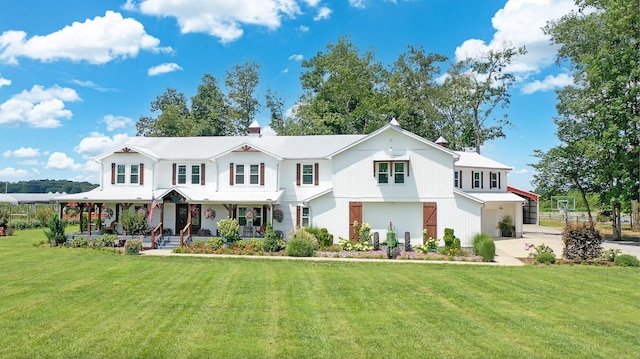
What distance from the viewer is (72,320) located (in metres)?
9.33

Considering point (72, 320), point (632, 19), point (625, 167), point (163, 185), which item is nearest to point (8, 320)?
point (72, 320)

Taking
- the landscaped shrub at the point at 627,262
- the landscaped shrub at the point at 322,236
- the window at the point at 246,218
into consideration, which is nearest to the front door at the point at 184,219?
the window at the point at 246,218

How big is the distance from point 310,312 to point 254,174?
17496mm

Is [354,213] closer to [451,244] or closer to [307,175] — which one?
[307,175]

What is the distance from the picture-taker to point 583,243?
1959 cm

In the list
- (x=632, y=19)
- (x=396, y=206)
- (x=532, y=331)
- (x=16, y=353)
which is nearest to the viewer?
(x=16, y=353)

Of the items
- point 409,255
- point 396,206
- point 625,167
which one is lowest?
point 409,255

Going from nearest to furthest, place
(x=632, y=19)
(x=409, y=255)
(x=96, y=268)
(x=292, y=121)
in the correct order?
(x=96, y=268) < (x=409, y=255) < (x=632, y=19) < (x=292, y=121)

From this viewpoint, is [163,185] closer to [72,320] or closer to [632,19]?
[72,320]

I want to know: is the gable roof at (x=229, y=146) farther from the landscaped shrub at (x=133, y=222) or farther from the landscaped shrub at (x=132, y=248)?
the landscaped shrub at (x=132, y=248)

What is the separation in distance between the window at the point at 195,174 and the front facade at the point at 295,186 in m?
0.07

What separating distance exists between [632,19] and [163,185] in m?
31.5

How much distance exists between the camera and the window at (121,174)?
2797cm

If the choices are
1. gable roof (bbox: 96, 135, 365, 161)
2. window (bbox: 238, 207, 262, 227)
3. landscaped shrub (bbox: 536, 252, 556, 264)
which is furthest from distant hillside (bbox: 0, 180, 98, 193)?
landscaped shrub (bbox: 536, 252, 556, 264)
